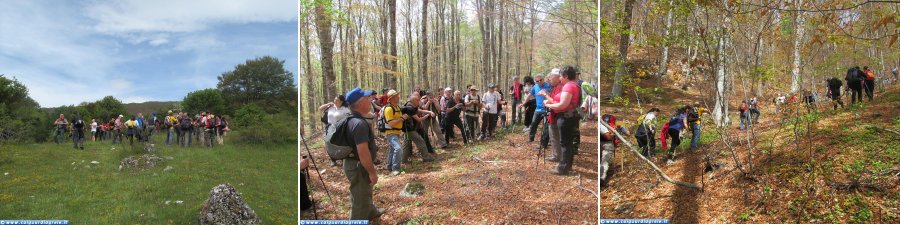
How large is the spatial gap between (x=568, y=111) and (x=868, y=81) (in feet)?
20.7

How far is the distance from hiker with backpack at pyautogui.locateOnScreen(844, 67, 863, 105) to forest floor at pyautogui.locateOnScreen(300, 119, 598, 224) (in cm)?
558

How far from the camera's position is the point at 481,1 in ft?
11.9

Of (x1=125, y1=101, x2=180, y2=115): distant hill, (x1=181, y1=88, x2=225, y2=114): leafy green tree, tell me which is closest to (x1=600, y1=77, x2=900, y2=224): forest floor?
(x1=125, y1=101, x2=180, y2=115): distant hill

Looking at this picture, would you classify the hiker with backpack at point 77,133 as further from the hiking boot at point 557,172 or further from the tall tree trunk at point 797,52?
the tall tree trunk at point 797,52

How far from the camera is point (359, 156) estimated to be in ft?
9.21

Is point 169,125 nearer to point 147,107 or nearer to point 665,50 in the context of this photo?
point 147,107

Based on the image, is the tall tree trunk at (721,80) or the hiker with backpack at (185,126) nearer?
the tall tree trunk at (721,80)

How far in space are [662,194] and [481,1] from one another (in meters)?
2.92

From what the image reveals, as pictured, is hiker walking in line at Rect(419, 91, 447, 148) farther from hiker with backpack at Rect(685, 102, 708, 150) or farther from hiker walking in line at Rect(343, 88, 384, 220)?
hiker with backpack at Rect(685, 102, 708, 150)

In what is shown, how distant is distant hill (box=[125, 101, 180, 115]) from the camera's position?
1744 cm

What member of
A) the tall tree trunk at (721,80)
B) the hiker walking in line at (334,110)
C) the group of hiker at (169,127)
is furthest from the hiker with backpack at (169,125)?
the tall tree trunk at (721,80)

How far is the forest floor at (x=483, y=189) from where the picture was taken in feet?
Answer: 9.50

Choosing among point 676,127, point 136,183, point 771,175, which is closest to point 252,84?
point 136,183

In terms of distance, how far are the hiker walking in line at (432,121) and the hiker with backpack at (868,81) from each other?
639 cm
